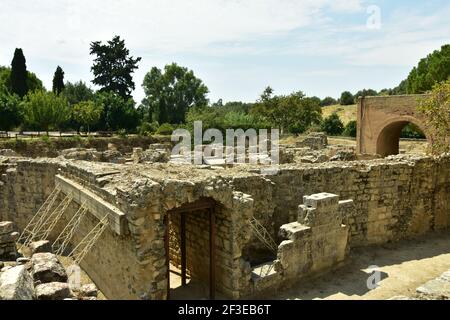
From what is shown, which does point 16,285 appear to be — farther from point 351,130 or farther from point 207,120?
point 351,130

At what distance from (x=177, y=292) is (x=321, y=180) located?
5624 millimetres

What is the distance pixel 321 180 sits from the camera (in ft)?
38.5

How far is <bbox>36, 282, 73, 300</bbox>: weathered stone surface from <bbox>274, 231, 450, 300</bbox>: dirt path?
476 centimetres

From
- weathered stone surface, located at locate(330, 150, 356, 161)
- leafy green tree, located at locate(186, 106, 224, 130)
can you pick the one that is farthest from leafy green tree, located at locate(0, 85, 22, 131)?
weathered stone surface, located at locate(330, 150, 356, 161)

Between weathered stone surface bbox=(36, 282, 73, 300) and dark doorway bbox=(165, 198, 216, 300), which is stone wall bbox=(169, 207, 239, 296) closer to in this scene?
dark doorway bbox=(165, 198, 216, 300)

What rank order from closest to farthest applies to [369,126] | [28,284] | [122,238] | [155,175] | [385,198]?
1. [28,284]
2. [122,238]
3. [155,175]
4. [385,198]
5. [369,126]

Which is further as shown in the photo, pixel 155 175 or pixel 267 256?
pixel 267 256

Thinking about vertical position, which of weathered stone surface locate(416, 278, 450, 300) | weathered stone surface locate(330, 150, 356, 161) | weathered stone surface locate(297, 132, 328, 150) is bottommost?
weathered stone surface locate(416, 278, 450, 300)

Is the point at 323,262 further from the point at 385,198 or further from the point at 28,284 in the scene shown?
the point at 28,284

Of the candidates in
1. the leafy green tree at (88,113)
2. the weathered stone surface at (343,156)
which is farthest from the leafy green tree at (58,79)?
the weathered stone surface at (343,156)

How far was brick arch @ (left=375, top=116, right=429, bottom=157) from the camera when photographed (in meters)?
27.6

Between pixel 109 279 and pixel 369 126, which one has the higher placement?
pixel 369 126

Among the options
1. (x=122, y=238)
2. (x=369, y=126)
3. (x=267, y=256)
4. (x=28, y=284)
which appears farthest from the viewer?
(x=369, y=126)
